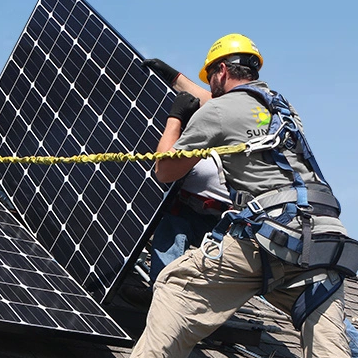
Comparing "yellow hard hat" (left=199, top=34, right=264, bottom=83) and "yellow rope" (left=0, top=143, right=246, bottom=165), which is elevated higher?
"yellow hard hat" (left=199, top=34, right=264, bottom=83)

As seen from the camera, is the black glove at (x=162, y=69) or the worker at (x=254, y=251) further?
the black glove at (x=162, y=69)

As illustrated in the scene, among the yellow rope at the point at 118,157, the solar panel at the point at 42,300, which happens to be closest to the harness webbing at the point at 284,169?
the yellow rope at the point at 118,157

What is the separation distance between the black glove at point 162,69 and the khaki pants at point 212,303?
1.52 meters

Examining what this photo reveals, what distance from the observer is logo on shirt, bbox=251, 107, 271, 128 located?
504cm

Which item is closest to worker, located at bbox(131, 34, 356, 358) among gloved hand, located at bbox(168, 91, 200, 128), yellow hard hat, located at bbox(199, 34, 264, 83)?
yellow hard hat, located at bbox(199, 34, 264, 83)

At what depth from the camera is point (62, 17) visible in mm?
6953

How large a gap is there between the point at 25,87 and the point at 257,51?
2161mm

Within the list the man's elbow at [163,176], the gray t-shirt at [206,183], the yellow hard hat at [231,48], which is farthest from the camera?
the gray t-shirt at [206,183]

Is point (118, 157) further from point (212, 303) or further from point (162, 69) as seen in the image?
point (212, 303)

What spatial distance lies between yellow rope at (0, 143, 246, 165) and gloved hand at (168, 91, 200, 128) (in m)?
0.26

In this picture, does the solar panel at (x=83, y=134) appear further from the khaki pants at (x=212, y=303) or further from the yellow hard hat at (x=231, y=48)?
the khaki pants at (x=212, y=303)

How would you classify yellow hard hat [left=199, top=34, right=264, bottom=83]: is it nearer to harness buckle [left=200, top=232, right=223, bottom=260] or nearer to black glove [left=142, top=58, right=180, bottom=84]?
black glove [left=142, top=58, right=180, bottom=84]

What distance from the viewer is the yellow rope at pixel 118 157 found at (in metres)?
4.96

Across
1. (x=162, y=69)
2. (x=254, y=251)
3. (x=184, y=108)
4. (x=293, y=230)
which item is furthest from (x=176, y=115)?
(x=293, y=230)
